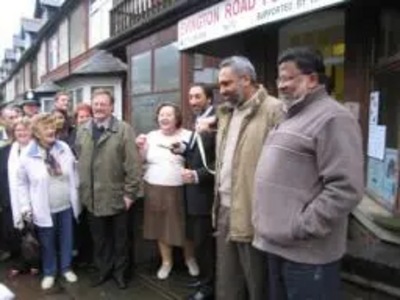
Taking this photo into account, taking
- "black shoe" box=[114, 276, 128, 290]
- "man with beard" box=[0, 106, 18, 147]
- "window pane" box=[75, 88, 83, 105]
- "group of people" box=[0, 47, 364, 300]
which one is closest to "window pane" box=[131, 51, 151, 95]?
"man with beard" box=[0, 106, 18, 147]

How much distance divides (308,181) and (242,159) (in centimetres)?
73

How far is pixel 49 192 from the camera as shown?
16.0 ft

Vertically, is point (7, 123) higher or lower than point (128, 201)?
higher

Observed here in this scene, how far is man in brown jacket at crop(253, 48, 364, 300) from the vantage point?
7.75 ft

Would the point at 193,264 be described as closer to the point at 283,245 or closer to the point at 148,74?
the point at 283,245

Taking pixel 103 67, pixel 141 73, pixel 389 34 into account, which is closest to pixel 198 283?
pixel 389 34

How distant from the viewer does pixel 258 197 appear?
2.62 m

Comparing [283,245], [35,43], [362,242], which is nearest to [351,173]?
[283,245]

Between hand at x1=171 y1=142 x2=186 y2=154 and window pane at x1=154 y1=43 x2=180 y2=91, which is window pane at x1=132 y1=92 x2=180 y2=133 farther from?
hand at x1=171 y1=142 x2=186 y2=154

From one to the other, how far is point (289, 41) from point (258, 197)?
179 inches

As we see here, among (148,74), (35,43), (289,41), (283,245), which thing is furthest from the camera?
(35,43)

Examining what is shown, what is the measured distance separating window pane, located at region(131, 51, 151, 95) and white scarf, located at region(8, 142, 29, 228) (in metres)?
4.83

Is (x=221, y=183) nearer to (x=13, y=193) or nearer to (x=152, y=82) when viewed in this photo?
(x=13, y=193)

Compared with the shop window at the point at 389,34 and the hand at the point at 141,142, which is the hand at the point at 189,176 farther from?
the shop window at the point at 389,34
